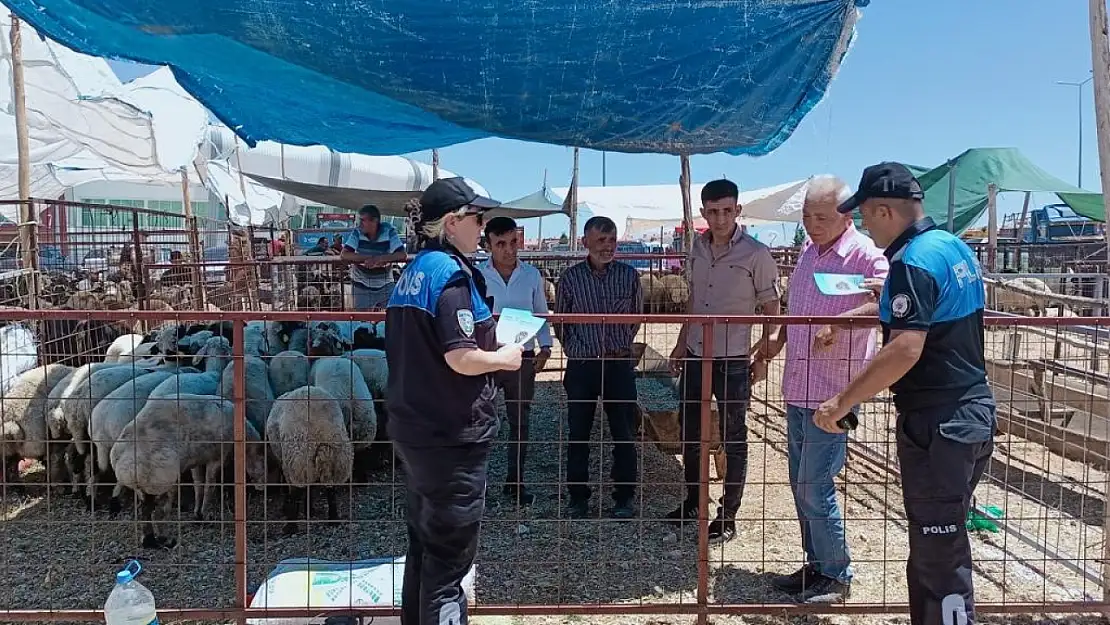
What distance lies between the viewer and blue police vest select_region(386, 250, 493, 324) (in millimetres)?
2463

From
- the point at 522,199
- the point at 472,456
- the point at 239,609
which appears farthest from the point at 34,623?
the point at 522,199

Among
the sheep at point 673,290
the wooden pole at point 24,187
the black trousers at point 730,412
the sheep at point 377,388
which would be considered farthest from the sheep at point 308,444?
the sheep at point 673,290

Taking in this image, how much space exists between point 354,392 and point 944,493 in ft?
14.3

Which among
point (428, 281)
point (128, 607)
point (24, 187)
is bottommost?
point (128, 607)

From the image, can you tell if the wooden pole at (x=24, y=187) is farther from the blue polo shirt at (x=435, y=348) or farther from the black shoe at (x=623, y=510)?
the blue polo shirt at (x=435, y=348)

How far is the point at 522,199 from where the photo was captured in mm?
24078

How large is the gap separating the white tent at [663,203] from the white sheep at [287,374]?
17563 mm

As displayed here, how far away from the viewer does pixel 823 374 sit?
12.0 feet

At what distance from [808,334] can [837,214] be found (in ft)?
2.05

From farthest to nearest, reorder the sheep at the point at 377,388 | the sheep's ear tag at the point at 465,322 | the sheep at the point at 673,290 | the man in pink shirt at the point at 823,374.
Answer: the sheep at the point at 673,290 → the sheep at the point at 377,388 → the man in pink shirt at the point at 823,374 → the sheep's ear tag at the point at 465,322

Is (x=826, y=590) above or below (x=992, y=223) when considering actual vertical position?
below

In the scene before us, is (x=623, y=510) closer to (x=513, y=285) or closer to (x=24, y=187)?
(x=513, y=285)

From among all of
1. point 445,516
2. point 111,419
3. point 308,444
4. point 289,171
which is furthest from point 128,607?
point 289,171

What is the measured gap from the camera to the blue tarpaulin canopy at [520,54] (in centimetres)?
344
